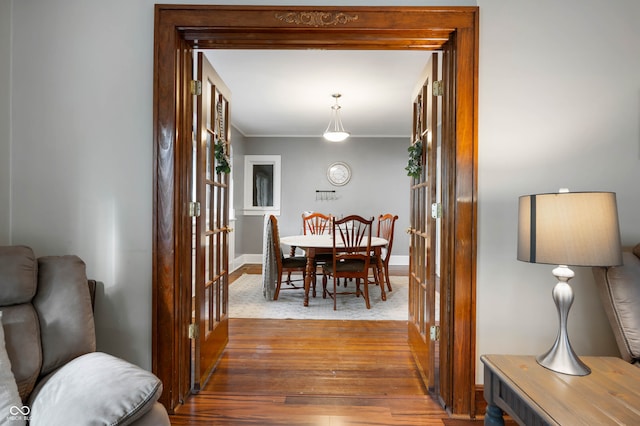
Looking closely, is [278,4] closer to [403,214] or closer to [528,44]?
[528,44]

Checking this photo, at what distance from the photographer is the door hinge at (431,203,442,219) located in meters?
1.89

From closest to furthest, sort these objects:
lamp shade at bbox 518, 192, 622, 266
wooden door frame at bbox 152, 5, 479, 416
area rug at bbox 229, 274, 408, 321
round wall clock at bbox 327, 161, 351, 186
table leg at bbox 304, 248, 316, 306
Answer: lamp shade at bbox 518, 192, 622, 266
wooden door frame at bbox 152, 5, 479, 416
area rug at bbox 229, 274, 408, 321
table leg at bbox 304, 248, 316, 306
round wall clock at bbox 327, 161, 351, 186

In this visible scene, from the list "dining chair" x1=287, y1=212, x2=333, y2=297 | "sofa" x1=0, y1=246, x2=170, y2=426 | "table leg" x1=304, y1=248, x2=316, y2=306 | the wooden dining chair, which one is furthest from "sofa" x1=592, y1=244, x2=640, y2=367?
the wooden dining chair

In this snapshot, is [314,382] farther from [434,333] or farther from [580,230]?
[580,230]

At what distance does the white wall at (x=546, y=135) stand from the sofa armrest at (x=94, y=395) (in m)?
1.53

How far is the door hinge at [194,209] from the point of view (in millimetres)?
1873

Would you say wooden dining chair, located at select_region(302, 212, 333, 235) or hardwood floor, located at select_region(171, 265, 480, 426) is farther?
wooden dining chair, located at select_region(302, 212, 333, 235)

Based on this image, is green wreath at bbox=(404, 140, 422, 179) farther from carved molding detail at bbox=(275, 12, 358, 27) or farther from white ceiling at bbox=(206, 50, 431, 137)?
carved molding detail at bbox=(275, 12, 358, 27)

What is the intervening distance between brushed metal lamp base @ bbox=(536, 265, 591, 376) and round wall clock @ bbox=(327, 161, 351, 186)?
212 inches

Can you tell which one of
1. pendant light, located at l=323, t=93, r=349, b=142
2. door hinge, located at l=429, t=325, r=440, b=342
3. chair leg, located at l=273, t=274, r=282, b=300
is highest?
pendant light, located at l=323, t=93, r=349, b=142

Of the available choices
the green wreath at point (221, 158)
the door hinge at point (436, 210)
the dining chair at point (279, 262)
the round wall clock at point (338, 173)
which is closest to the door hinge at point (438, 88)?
the door hinge at point (436, 210)

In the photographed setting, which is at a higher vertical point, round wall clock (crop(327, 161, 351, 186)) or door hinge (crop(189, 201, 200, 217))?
round wall clock (crop(327, 161, 351, 186))

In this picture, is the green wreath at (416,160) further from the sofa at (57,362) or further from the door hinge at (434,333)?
the sofa at (57,362)

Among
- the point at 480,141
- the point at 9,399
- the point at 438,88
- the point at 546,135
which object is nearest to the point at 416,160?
the point at 438,88
